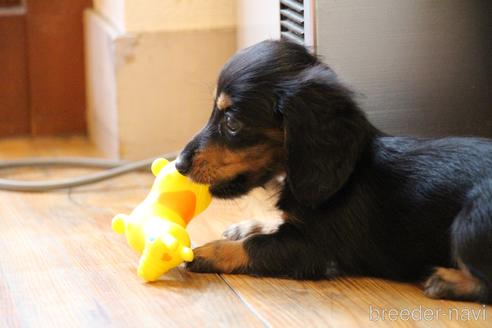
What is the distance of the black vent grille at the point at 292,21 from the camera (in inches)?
107

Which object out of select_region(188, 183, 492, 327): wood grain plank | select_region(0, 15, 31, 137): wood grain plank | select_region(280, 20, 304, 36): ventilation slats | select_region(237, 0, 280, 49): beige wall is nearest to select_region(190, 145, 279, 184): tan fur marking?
select_region(188, 183, 492, 327): wood grain plank

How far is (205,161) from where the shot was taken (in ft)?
7.42

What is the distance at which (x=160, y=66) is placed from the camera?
331 centimetres

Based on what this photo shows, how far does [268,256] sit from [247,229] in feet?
0.86

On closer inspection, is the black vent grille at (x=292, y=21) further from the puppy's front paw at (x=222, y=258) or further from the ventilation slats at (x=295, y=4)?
the puppy's front paw at (x=222, y=258)

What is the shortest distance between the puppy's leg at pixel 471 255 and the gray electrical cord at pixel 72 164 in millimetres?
1271

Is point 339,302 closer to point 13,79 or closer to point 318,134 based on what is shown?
point 318,134

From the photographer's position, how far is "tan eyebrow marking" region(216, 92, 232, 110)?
88.1 inches

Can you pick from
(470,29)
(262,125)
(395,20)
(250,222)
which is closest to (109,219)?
(250,222)

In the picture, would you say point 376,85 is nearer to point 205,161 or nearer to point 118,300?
point 205,161

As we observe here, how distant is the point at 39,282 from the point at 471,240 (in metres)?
1.01

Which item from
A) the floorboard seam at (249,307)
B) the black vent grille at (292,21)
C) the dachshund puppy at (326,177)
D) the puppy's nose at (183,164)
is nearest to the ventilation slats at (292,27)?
the black vent grille at (292,21)

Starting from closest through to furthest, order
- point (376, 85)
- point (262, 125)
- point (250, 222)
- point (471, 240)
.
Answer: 1. point (471, 240)
2. point (262, 125)
3. point (250, 222)
4. point (376, 85)

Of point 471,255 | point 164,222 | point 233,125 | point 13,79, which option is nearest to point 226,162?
point 233,125
